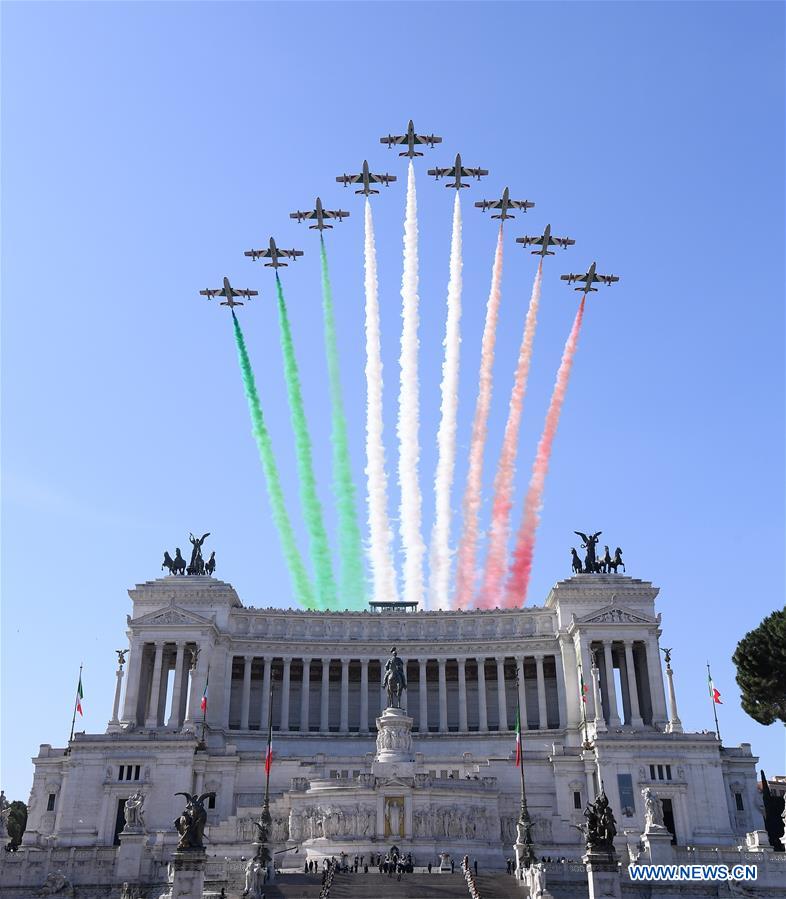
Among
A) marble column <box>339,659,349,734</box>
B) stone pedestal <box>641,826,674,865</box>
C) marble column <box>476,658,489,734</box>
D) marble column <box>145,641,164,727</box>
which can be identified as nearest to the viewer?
stone pedestal <box>641,826,674,865</box>

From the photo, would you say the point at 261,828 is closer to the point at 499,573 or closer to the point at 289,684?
the point at 289,684

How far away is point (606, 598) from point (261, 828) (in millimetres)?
51535

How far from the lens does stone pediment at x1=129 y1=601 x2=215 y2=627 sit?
3757 inches

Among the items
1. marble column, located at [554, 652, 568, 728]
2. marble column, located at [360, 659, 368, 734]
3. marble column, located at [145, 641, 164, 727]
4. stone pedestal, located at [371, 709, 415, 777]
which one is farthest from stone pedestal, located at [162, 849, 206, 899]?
marble column, located at [554, 652, 568, 728]

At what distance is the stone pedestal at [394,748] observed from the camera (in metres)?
71.9

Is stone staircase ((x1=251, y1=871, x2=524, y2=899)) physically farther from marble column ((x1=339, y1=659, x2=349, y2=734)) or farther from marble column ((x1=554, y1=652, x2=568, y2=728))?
Result: marble column ((x1=339, y1=659, x2=349, y2=734))

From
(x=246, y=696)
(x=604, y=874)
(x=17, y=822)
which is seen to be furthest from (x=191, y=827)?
(x=17, y=822)

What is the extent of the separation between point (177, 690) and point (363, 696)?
62.8 ft

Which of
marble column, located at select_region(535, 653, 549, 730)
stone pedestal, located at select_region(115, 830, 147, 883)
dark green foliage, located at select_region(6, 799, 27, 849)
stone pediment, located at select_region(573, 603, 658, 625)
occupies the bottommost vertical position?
stone pedestal, located at select_region(115, 830, 147, 883)

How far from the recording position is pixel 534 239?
3861 inches

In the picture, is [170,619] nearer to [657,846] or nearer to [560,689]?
[560,689]

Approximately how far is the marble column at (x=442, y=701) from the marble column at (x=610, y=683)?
54.0ft

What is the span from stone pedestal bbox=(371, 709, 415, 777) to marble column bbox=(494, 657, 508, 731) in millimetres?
23988

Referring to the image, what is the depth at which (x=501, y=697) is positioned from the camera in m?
99.8
